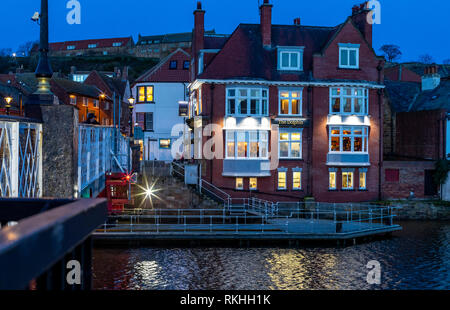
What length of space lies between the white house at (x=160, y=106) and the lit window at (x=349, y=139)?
20.2 metres

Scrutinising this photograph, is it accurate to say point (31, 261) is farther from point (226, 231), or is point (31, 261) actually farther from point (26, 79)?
point (26, 79)

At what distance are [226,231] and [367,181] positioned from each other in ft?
51.1

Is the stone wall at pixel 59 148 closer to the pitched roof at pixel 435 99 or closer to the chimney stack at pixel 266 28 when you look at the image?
the chimney stack at pixel 266 28

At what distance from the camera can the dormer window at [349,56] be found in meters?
40.6

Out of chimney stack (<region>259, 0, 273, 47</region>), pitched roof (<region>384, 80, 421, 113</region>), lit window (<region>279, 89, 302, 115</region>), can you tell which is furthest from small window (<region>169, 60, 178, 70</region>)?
pitched roof (<region>384, 80, 421, 113</region>)

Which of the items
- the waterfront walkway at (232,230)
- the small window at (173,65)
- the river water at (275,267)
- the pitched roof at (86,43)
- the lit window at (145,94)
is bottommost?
the river water at (275,267)

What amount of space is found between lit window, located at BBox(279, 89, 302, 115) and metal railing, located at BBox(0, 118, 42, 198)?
98.1 feet

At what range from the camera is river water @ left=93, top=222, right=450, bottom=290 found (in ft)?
73.7

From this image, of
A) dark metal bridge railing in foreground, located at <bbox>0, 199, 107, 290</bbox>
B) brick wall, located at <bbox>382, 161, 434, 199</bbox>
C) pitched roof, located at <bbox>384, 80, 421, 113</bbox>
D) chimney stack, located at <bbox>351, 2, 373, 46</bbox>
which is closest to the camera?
dark metal bridge railing in foreground, located at <bbox>0, 199, 107, 290</bbox>

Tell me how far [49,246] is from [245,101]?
121ft

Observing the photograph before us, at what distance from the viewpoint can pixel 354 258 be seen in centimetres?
2778

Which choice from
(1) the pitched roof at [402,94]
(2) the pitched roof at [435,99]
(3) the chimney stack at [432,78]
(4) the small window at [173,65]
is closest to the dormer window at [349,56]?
(2) the pitched roof at [435,99]

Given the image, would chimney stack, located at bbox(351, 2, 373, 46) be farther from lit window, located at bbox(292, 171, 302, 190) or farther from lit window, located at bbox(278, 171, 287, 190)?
lit window, located at bbox(278, 171, 287, 190)

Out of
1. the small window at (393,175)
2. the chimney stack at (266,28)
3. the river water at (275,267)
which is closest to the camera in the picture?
the river water at (275,267)
